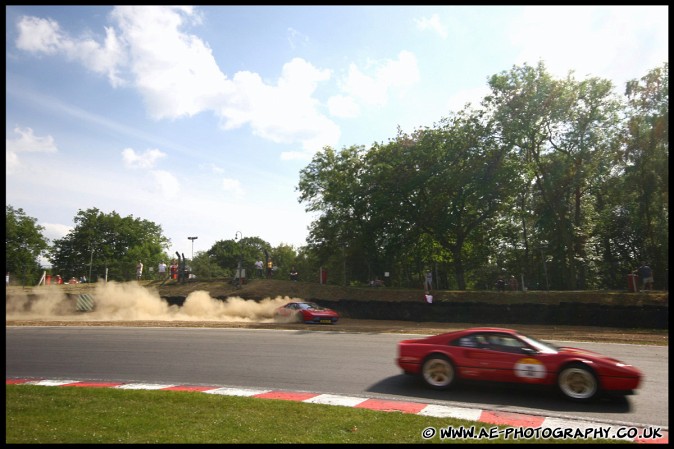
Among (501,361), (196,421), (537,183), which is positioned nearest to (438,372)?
(501,361)

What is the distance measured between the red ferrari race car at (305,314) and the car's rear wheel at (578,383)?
14241 millimetres

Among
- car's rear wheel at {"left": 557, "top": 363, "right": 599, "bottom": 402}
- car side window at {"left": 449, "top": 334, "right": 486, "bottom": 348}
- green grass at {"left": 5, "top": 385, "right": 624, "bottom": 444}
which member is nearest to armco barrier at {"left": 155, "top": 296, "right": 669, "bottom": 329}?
car side window at {"left": 449, "top": 334, "right": 486, "bottom": 348}

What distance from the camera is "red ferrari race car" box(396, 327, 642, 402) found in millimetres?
7445

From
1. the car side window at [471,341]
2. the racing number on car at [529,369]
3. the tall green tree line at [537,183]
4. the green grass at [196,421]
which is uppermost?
the tall green tree line at [537,183]

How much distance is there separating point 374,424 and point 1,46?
21.5 ft

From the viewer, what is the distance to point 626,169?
101ft

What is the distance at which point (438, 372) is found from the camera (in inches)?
341

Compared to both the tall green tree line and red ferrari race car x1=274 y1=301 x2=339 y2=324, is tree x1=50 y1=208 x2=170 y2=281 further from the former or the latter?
red ferrari race car x1=274 y1=301 x2=339 y2=324

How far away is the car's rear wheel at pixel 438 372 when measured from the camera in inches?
335

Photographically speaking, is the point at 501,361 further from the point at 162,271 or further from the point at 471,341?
the point at 162,271

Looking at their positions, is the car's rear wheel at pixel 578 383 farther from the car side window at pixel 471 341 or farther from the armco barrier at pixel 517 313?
the armco barrier at pixel 517 313
